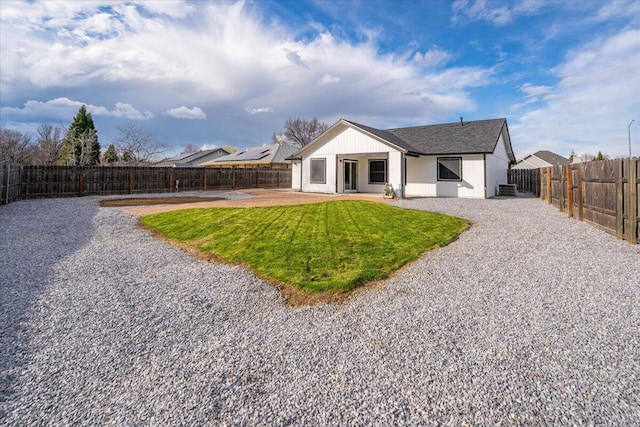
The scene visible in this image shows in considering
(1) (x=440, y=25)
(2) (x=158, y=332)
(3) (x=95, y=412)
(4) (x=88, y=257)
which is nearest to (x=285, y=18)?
(1) (x=440, y=25)

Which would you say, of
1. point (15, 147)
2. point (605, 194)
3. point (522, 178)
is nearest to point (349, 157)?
point (605, 194)

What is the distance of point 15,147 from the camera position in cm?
2898

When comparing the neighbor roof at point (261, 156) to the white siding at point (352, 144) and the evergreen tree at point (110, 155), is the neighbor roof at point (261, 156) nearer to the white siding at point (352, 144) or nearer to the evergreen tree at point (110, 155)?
the evergreen tree at point (110, 155)

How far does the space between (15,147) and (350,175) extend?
3069 centimetres

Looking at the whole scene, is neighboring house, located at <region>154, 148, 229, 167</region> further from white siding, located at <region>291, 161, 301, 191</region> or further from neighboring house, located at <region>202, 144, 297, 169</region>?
white siding, located at <region>291, 161, 301, 191</region>

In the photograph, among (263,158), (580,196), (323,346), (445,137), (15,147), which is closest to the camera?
(323,346)

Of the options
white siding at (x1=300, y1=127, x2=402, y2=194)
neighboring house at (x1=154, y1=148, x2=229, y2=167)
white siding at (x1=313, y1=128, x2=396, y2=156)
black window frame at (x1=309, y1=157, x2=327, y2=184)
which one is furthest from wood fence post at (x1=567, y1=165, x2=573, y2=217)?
neighboring house at (x1=154, y1=148, x2=229, y2=167)

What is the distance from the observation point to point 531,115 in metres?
18.6

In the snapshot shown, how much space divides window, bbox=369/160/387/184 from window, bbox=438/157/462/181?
3248mm

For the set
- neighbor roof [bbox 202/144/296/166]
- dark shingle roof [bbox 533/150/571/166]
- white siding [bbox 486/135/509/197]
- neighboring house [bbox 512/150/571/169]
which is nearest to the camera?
white siding [bbox 486/135/509/197]

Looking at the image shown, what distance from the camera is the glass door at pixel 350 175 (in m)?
19.9

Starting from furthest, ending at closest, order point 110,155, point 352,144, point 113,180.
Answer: point 110,155, point 113,180, point 352,144

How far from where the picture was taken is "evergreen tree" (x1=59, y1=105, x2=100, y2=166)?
30281 mm

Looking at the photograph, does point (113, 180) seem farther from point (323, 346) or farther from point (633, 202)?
point (633, 202)
